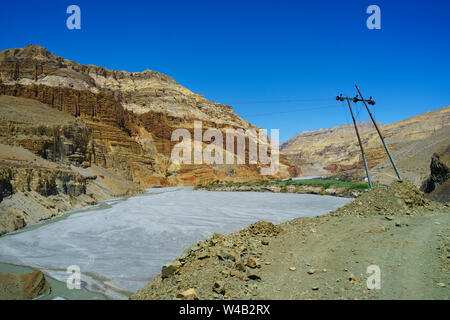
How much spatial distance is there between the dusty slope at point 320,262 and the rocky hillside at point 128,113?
100 ft

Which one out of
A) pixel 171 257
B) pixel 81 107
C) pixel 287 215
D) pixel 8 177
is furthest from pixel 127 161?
pixel 171 257

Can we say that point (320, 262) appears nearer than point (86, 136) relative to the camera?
Yes

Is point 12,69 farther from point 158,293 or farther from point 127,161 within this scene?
point 158,293

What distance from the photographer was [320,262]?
537 cm

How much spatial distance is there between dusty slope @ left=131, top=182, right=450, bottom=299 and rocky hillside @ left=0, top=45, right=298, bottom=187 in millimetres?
30481

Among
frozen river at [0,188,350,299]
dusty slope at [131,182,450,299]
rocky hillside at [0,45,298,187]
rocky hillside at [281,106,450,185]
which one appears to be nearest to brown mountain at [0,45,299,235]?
rocky hillside at [0,45,298,187]

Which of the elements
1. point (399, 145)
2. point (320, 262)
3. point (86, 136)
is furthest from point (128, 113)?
point (399, 145)

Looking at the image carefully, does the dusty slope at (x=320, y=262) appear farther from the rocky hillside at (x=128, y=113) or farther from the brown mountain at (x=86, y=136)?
the rocky hillside at (x=128, y=113)

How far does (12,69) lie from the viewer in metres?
64.7

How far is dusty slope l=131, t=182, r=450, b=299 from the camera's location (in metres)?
4.35

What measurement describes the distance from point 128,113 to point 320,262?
64643mm

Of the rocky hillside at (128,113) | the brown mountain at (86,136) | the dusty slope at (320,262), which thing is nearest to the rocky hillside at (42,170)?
the brown mountain at (86,136)

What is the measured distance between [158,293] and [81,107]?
53513 millimetres

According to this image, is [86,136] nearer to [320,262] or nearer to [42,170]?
[42,170]
